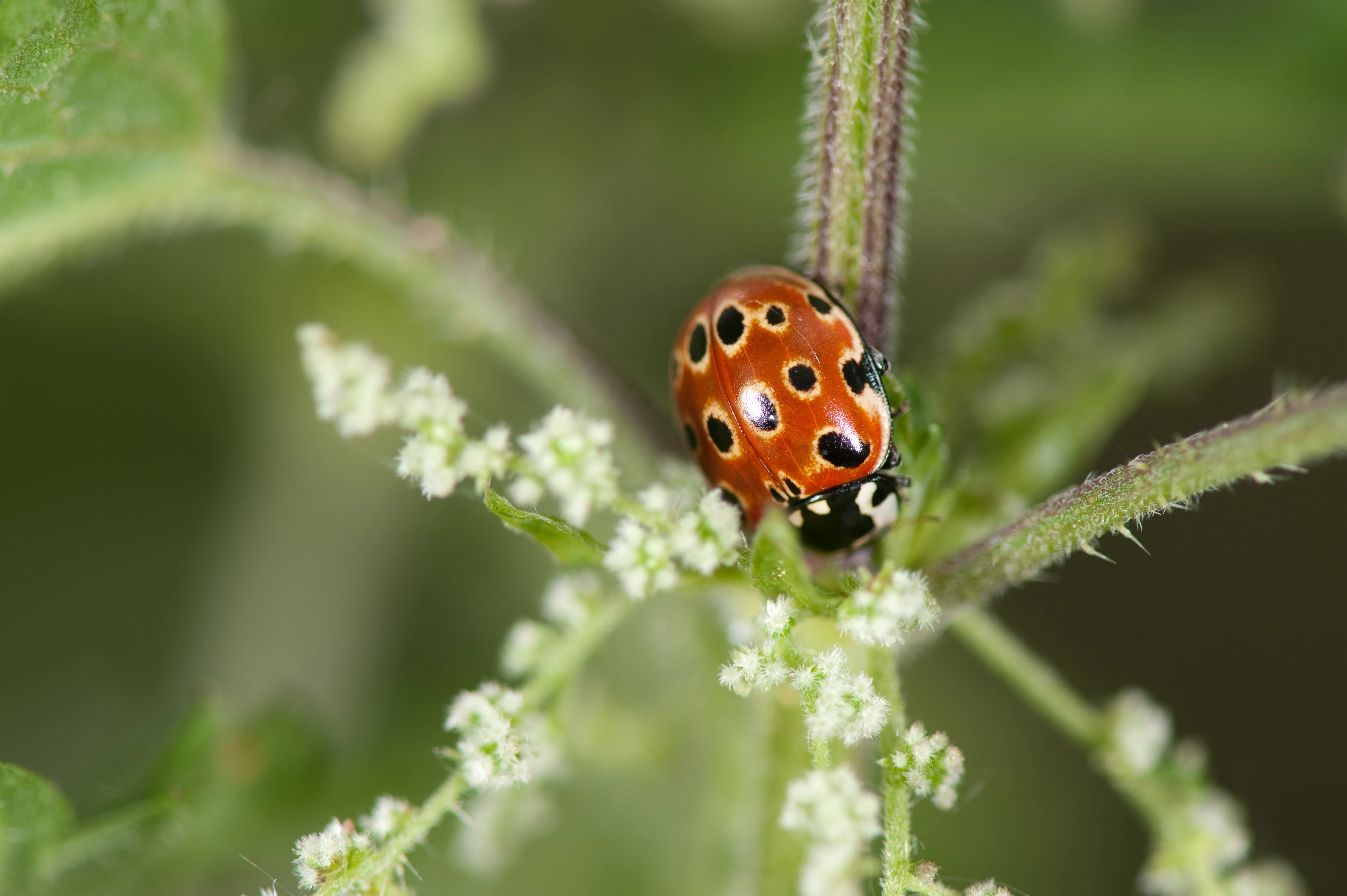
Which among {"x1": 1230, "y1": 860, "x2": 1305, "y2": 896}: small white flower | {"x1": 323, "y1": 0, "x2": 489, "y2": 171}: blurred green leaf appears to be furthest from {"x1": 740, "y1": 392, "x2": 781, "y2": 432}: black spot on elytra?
{"x1": 323, "y1": 0, "x2": 489, "y2": 171}: blurred green leaf

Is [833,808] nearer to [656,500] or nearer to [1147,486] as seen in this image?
[656,500]

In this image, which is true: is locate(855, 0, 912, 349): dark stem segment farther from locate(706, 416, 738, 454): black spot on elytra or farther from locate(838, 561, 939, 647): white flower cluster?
locate(838, 561, 939, 647): white flower cluster

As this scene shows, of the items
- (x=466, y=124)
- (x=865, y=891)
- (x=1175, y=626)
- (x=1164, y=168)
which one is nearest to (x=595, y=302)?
(x=466, y=124)

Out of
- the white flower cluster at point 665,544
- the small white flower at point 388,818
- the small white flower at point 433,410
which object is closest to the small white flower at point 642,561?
the white flower cluster at point 665,544

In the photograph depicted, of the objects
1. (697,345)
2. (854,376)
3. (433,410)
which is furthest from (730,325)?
(433,410)

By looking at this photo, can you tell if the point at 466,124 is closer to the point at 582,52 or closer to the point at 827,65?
the point at 582,52
